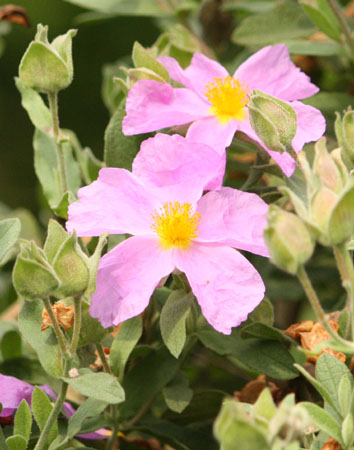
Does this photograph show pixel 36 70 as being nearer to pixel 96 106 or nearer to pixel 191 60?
pixel 191 60

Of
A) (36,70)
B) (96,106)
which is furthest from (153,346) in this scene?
(96,106)

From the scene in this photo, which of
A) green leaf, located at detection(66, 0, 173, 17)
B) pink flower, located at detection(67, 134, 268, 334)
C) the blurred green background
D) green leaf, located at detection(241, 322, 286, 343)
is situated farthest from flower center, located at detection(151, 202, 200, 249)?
the blurred green background

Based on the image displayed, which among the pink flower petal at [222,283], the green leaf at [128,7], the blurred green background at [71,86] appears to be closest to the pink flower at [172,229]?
the pink flower petal at [222,283]

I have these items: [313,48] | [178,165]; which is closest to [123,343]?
[178,165]

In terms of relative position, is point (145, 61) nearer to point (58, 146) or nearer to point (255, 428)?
point (58, 146)

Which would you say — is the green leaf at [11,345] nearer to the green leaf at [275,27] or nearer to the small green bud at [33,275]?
the small green bud at [33,275]

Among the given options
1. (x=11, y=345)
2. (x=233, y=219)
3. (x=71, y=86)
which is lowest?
(x=71, y=86)

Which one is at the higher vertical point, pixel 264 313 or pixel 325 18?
pixel 325 18
